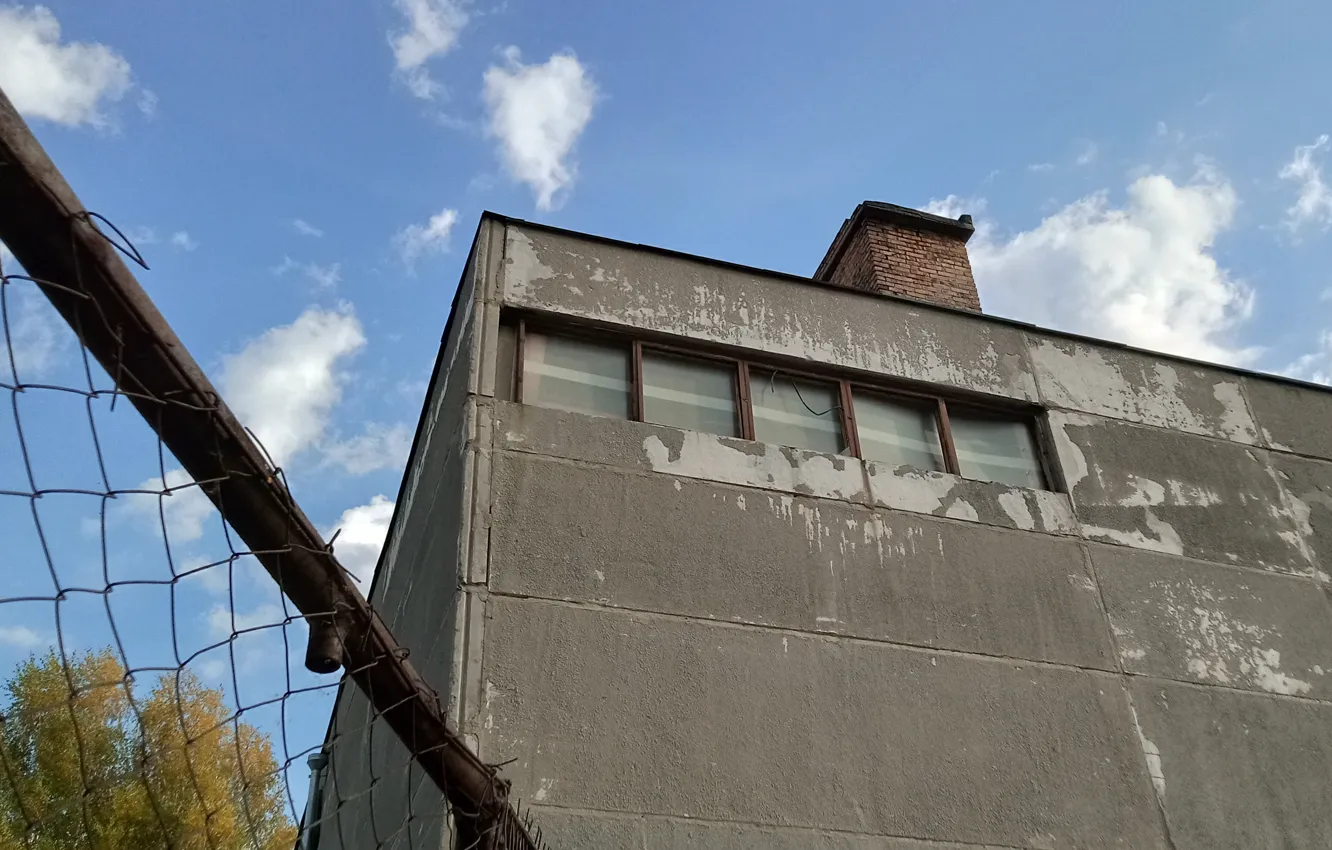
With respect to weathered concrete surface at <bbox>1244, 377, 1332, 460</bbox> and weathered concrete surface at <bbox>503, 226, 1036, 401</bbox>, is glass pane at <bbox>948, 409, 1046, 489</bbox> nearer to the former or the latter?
weathered concrete surface at <bbox>503, 226, 1036, 401</bbox>

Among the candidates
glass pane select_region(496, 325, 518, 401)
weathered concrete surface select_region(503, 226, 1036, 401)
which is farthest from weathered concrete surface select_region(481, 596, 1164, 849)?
weathered concrete surface select_region(503, 226, 1036, 401)

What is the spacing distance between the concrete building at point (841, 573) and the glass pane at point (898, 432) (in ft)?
0.08

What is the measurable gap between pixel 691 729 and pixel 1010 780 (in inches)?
60.6

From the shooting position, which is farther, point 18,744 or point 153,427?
point 18,744

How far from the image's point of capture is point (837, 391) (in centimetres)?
649

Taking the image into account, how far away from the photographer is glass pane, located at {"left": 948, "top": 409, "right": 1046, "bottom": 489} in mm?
6453

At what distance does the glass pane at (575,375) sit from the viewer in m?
5.89

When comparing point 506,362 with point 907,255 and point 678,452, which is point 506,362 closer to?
point 678,452

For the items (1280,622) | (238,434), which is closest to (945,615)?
(1280,622)

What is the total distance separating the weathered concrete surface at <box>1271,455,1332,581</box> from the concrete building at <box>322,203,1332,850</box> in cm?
2

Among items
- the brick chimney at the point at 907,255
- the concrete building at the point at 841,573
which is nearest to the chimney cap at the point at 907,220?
the brick chimney at the point at 907,255

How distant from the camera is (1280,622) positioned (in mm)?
6188

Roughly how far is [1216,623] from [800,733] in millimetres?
2675

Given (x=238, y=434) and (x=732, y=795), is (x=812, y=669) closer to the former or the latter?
(x=732, y=795)
